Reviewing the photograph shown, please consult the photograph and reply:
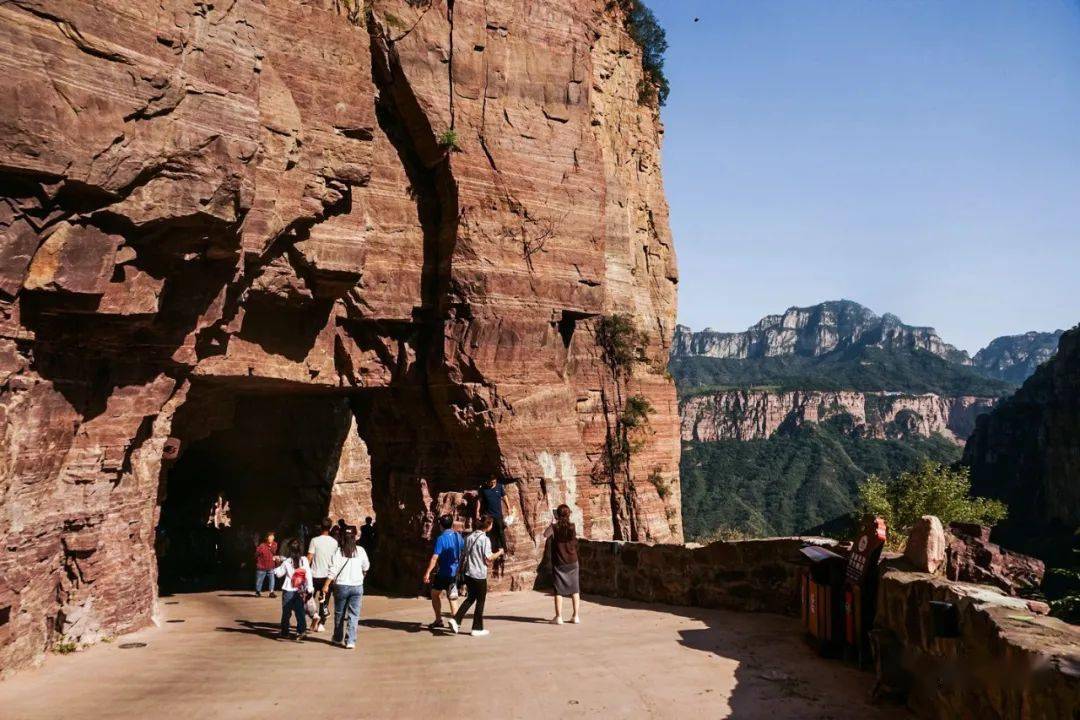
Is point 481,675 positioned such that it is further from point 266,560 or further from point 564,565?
point 266,560

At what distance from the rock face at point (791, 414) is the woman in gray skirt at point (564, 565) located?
138 metres

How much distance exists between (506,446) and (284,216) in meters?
7.59

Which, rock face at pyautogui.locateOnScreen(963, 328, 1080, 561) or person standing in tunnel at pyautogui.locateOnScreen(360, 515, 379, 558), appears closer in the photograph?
person standing in tunnel at pyautogui.locateOnScreen(360, 515, 379, 558)

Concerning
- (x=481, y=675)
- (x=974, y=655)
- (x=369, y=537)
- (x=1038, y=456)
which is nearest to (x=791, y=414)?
(x=1038, y=456)

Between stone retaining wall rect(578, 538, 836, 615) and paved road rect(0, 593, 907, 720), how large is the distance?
0.37 meters

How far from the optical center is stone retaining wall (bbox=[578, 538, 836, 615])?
37.2 feet

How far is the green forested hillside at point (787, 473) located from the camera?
360ft

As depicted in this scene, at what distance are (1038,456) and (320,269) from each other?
9545 centimetres

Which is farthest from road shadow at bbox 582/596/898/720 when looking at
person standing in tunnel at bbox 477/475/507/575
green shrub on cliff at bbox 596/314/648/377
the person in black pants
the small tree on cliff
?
the small tree on cliff

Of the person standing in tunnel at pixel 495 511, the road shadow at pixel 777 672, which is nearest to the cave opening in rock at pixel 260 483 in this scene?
the person standing in tunnel at pixel 495 511

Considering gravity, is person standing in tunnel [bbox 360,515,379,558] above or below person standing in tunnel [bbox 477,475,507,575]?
below

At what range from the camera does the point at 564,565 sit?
11922 millimetres

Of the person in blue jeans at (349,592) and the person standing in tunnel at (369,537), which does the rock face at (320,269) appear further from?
the person in blue jeans at (349,592)

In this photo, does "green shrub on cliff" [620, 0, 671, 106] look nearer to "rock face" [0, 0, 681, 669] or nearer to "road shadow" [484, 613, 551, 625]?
"rock face" [0, 0, 681, 669]
